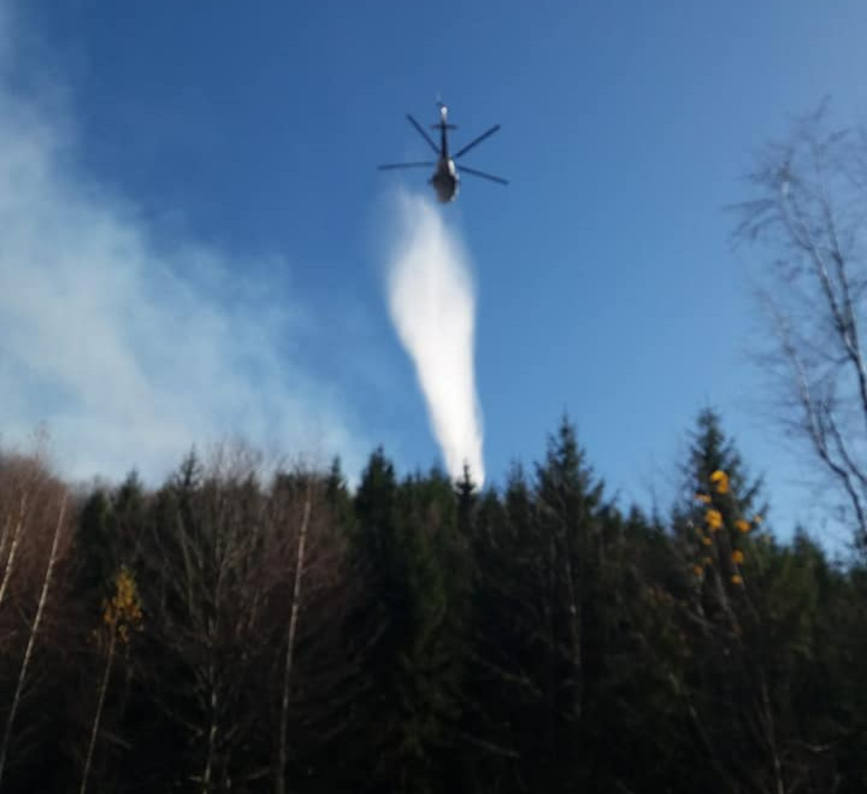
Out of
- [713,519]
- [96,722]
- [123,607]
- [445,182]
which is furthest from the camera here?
[123,607]

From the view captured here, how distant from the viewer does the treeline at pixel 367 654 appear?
19094 mm

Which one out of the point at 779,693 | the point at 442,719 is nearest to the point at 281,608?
the point at 442,719

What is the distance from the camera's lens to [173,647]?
2111 centimetres

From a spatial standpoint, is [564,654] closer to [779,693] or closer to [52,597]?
[779,693]

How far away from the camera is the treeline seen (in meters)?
19.1

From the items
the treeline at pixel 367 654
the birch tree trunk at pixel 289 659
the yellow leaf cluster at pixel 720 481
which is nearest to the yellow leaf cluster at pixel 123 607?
the treeline at pixel 367 654

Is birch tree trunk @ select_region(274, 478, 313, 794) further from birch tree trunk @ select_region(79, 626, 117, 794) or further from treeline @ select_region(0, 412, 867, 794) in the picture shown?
birch tree trunk @ select_region(79, 626, 117, 794)

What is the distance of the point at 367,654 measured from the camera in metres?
23.7

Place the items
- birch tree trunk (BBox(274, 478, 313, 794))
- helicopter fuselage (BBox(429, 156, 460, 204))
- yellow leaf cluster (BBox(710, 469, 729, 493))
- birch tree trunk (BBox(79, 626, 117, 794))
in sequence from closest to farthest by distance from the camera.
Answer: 1. helicopter fuselage (BBox(429, 156, 460, 204))
2. yellow leaf cluster (BBox(710, 469, 729, 493))
3. birch tree trunk (BBox(274, 478, 313, 794))
4. birch tree trunk (BBox(79, 626, 117, 794))

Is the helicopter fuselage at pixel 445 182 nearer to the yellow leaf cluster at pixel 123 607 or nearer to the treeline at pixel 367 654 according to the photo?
the treeline at pixel 367 654

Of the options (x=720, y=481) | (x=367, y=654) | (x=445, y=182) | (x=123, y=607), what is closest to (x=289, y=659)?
(x=367, y=654)

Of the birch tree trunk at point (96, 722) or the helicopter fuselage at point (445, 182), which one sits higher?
the helicopter fuselage at point (445, 182)

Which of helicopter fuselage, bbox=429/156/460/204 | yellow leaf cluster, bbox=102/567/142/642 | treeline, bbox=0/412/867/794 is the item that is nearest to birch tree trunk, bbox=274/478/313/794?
treeline, bbox=0/412/867/794

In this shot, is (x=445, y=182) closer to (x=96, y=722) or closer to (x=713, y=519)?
(x=713, y=519)
